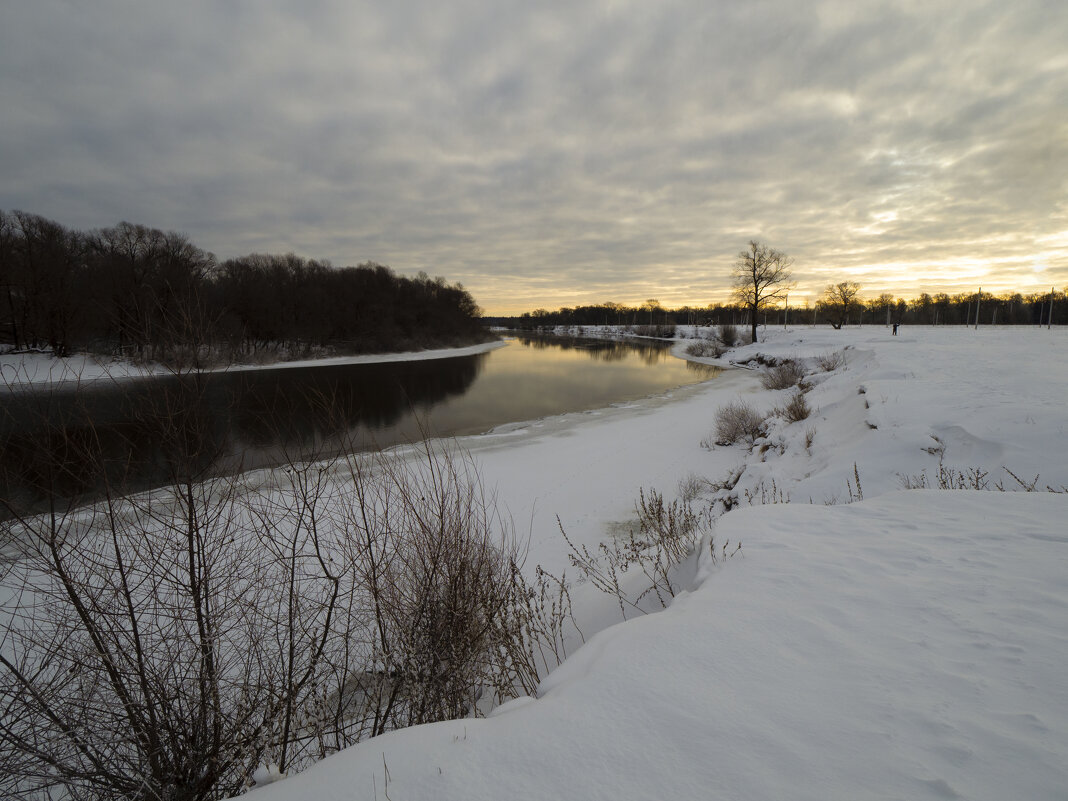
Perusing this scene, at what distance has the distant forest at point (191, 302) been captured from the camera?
3535 mm

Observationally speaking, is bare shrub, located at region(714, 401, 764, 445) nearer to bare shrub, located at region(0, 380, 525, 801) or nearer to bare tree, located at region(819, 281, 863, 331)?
bare shrub, located at region(0, 380, 525, 801)

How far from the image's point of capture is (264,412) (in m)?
18.2

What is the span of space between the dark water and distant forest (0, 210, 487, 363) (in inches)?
20.1

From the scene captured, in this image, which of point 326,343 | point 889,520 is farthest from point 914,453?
point 326,343

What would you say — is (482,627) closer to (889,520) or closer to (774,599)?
(774,599)

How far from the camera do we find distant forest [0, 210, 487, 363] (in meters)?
3.54

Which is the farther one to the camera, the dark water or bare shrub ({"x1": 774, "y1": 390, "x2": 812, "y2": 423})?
bare shrub ({"x1": 774, "y1": 390, "x2": 812, "y2": 423})

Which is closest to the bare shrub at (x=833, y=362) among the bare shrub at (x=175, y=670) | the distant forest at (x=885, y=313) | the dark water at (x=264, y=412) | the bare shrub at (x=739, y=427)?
the dark water at (x=264, y=412)

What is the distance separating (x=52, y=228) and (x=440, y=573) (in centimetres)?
6324

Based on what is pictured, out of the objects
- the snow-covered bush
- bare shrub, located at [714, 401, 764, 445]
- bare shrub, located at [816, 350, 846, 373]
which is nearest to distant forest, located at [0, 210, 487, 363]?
bare shrub, located at [714, 401, 764, 445]

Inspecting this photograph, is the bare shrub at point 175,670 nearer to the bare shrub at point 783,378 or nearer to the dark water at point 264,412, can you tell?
the dark water at point 264,412

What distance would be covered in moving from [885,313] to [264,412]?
108 metres

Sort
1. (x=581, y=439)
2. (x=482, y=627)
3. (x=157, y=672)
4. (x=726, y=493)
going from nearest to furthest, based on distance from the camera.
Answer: (x=157, y=672) → (x=482, y=627) → (x=726, y=493) → (x=581, y=439)

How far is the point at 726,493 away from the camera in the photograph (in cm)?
903
